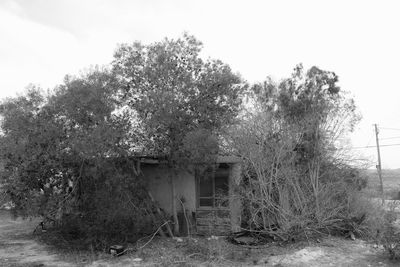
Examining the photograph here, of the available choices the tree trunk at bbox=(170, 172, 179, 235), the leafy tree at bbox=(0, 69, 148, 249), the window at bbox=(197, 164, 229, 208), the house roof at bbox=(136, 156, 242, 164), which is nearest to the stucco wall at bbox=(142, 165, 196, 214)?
the window at bbox=(197, 164, 229, 208)

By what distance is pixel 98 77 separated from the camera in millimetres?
10742

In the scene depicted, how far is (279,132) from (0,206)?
866 cm

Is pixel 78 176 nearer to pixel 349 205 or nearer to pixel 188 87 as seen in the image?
pixel 188 87

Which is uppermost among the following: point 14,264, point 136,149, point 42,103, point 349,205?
point 42,103

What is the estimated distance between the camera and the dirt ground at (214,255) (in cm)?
897

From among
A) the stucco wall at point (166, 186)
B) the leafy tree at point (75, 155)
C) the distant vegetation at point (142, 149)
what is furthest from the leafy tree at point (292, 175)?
the leafy tree at point (75, 155)

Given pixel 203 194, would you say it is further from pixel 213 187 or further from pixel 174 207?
pixel 174 207

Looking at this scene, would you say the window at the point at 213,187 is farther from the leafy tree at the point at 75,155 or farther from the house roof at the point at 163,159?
the leafy tree at the point at 75,155

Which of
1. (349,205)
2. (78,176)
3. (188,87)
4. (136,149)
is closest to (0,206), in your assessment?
(78,176)

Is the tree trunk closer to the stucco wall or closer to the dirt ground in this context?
the stucco wall

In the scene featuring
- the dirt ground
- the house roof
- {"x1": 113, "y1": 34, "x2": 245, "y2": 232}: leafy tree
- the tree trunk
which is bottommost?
the dirt ground

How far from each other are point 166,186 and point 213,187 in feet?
5.26

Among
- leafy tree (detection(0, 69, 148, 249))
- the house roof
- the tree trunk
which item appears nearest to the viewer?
leafy tree (detection(0, 69, 148, 249))

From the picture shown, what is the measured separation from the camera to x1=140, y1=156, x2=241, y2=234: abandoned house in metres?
12.1
